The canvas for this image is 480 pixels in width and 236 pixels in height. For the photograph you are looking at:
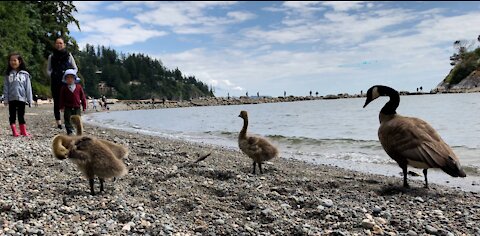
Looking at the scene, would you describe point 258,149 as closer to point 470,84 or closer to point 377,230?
point 377,230

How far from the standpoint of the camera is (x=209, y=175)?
8.71 meters

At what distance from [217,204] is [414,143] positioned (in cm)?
368

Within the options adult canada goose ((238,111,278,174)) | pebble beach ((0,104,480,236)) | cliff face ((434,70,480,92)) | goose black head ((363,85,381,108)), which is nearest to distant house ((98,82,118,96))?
cliff face ((434,70,480,92))

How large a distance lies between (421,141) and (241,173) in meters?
3.71

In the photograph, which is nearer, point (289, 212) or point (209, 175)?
point (289, 212)

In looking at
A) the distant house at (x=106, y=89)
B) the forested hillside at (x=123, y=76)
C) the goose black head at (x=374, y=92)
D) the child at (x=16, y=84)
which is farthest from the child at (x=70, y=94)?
the distant house at (x=106, y=89)

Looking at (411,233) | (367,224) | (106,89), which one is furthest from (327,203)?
(106,89)

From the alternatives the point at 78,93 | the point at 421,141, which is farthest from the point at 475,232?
the point at 78,93

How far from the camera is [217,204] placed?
6.48m

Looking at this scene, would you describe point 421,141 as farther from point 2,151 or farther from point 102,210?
point 2,151

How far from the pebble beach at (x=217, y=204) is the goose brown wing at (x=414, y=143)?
680 mm

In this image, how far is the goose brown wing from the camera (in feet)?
23.2

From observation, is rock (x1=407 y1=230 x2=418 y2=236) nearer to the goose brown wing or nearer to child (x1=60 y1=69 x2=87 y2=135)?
the goose brown wing

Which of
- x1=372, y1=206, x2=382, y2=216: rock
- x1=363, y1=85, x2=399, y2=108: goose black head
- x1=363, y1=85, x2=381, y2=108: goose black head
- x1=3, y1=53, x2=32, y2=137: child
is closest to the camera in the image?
x1=372, y1=206, x2=382, y2=216: rock
